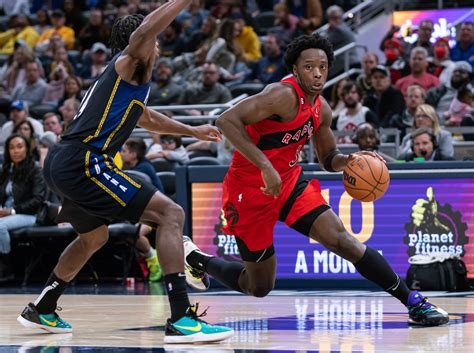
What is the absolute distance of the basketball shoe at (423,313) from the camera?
6.88 meters

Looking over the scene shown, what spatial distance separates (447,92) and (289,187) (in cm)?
718

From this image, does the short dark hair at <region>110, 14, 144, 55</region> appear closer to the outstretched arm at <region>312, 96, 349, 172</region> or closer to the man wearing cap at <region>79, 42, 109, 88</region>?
the outstretched arm at <region>312, 96, 349, 172</region>

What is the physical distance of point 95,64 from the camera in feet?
58.6

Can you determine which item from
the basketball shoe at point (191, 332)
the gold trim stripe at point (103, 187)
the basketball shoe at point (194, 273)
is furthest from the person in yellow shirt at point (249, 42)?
the basketball shoe at point (191, 332)

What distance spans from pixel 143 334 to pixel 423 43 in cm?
1018

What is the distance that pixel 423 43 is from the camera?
15.8 metres

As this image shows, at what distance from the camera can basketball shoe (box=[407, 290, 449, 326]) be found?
6.88m

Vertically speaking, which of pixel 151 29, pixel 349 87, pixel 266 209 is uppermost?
pixel 349 87

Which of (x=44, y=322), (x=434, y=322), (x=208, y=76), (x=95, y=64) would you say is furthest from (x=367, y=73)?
(x=44, y=322)

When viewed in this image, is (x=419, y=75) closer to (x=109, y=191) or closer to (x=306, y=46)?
(x=306, y=46)

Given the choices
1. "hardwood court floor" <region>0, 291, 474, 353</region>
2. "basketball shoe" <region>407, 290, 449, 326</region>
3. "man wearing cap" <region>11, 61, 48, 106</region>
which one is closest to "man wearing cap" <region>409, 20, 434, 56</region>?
"man wearing cap" <region>11, 61, 48, 106</region>

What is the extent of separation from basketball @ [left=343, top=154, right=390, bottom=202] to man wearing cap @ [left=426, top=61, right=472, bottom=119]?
261 inches

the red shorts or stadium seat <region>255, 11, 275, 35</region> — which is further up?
stadium seat <region>255, 11, 275, 35</region>

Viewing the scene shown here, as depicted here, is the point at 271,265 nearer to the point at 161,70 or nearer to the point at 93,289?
the point at 93,289
